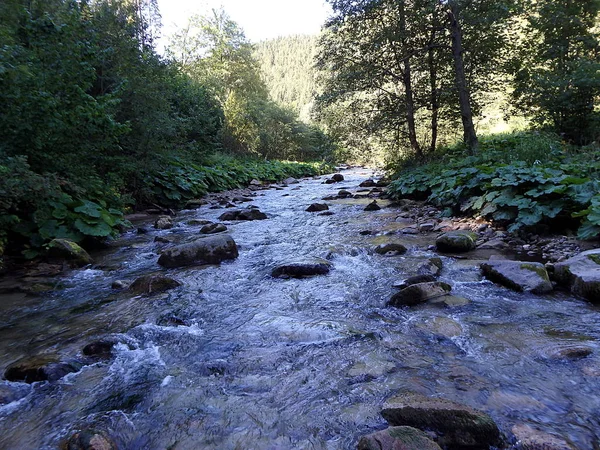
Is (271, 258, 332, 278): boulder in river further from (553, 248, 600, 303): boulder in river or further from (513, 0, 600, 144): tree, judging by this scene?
(513, 0, 600, 144): tree

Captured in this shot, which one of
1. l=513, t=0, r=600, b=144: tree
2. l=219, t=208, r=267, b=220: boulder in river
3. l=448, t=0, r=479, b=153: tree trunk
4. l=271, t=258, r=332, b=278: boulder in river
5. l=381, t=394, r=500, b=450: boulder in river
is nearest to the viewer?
l=381, t=394, r=500, b=450: boulder in river

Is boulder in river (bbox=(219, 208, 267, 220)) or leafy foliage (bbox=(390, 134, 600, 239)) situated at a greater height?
leafy foliage (bbox=(390, 134, 600, 239))

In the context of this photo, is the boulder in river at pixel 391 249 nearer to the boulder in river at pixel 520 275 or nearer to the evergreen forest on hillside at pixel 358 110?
the boulder in river at pixel 520 275

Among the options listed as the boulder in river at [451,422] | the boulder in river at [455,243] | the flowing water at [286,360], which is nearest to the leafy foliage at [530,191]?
the boulder in river at [455,243]

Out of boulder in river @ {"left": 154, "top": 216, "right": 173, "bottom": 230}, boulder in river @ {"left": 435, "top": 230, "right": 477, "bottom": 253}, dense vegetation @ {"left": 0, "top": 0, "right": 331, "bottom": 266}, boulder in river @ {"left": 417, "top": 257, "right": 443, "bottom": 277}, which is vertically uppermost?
dense vegetation @ {"left": 0, "top": 0, "right": 331, "bottom": 266}

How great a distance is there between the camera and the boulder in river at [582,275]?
144 inches

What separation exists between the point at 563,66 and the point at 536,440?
1292 cm

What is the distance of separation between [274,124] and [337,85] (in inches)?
865

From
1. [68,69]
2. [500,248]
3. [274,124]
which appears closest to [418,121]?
[500,248]

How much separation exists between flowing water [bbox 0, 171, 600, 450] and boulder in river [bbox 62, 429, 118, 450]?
0.35 feet

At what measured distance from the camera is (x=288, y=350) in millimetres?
3158

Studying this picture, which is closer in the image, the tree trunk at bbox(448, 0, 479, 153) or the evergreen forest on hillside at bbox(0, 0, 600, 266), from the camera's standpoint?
the evergreen forest on hillside at bbox(0, 0, 600, 266)

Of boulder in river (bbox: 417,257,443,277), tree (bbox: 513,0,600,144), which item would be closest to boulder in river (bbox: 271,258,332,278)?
boulder in river (bbox: 417,257,443,277)

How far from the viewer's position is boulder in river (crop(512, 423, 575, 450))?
188cm
